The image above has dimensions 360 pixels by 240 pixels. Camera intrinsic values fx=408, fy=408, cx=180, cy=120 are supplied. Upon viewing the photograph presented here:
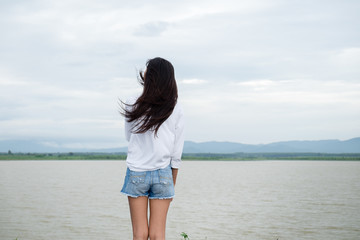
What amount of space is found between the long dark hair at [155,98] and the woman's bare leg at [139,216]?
58 cm

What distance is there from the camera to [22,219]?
18.2 meters

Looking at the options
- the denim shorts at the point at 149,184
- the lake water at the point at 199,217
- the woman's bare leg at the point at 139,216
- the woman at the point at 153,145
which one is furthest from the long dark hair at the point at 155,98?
the lake water at the point at 199,217

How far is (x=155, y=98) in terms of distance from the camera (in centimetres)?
340

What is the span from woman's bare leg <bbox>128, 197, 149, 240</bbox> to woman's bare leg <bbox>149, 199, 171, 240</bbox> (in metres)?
0.05

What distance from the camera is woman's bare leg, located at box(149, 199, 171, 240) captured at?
3422 millimetres

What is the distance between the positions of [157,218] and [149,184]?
332 millimetres

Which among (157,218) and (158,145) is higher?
(158,145)

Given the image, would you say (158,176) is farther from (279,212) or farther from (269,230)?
(279,212)

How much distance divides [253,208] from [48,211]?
11310mm

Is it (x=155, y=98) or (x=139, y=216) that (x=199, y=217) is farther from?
(x=155, y=98)

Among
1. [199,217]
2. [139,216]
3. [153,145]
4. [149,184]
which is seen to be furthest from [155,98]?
[199,217]

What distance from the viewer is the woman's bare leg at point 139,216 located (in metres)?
3.39

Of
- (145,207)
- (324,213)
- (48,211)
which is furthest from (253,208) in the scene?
(145,207)

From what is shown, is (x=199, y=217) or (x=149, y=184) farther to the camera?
(x=199, y=217)
